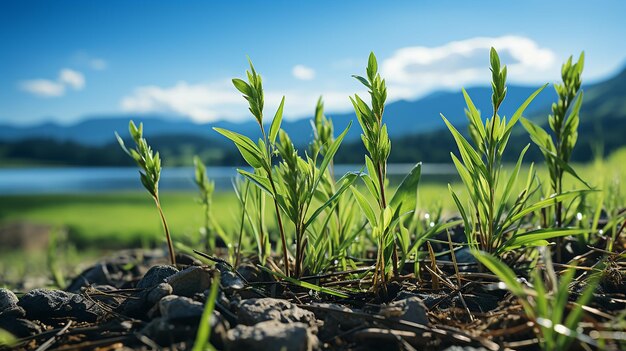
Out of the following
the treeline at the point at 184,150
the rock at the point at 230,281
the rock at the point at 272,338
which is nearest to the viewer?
the rock at the point at 272,338

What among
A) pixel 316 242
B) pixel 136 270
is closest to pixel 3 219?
pixel 136 270

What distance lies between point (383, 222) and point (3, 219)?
65.1 feet

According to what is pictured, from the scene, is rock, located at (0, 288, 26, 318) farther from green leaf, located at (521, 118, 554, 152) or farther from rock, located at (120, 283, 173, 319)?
green leaf, located at (521, 118, 554, 152)

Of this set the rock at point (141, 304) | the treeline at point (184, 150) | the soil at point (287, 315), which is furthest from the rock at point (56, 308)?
the treeline at point (184, 150)

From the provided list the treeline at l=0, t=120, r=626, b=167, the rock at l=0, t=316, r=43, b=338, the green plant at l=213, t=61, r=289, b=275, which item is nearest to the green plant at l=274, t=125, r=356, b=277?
the green plant at l=213, t=61, r=289, b=275

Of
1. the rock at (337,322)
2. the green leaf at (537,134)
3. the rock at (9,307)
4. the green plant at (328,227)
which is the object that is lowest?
the rock at (9,307)

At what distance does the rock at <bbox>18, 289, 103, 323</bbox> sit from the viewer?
5.02ft

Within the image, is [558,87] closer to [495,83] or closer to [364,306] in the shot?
[495,83]

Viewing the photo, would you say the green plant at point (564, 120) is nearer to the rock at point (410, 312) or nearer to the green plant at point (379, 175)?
the green plant at point (379, 175)

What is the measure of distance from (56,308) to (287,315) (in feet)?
2.68

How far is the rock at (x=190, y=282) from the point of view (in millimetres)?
1498

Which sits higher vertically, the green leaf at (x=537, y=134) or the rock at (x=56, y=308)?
the green leaf at (x=537, y=134)

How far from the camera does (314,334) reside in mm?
1284

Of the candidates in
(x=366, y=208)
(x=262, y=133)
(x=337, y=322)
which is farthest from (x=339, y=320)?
(x=262, y=133)
